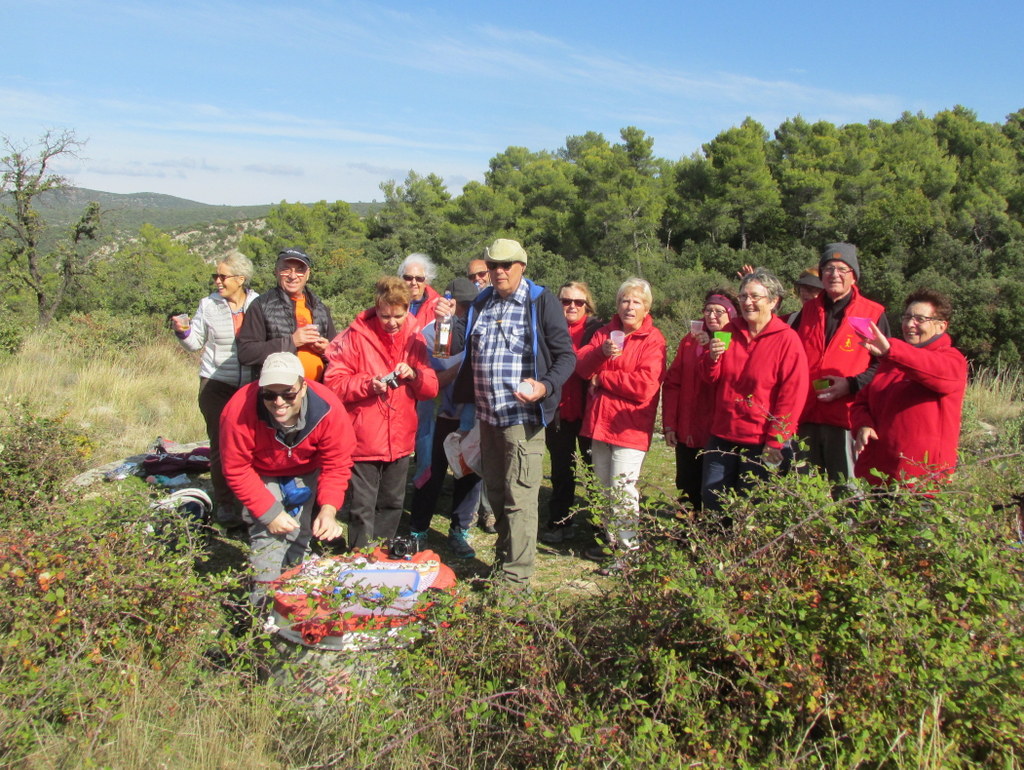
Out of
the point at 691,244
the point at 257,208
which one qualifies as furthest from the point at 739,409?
the point at 257,208

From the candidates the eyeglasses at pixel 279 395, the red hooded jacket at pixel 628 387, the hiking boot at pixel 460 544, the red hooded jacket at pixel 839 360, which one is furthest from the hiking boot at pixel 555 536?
the eyeglasses at pixel 279 395

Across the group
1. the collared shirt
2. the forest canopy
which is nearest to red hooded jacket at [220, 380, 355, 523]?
the collared shirt

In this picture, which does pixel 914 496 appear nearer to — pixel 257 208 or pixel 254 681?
pixel 254 681

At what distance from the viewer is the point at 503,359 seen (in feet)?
12.5

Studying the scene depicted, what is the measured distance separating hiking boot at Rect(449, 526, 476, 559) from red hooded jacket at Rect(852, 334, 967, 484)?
7.88 feet

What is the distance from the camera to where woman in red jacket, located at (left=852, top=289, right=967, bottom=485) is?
11.4 feet

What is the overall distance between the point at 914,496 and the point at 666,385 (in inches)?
86.3

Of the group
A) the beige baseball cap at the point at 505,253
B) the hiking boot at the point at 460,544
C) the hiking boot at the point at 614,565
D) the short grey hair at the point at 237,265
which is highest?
the beige baseball cap at the point at 505,253

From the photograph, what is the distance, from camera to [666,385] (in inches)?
184

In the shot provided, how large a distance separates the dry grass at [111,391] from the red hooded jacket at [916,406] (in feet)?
19.2

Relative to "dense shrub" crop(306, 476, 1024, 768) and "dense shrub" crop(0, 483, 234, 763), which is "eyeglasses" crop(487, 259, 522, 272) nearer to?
"dense shrub" crop(306, 476, 1024, 768)

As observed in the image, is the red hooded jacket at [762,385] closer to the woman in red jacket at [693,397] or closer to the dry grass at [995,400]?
the woman in red jacket at [693,397]

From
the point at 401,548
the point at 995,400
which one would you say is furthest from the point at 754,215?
the point at 401,548

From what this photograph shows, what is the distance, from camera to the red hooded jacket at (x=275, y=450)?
323 cm
